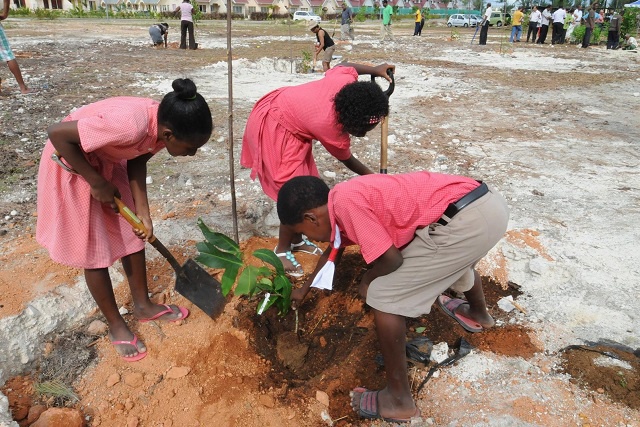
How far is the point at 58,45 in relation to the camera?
41.7 feet

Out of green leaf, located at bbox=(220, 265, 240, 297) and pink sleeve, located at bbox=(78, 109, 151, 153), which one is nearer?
pink sleeve, located at bbox=(78, 109, 151, 153)

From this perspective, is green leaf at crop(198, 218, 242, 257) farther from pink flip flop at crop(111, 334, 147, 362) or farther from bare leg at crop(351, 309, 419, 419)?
bare leg at crop(351, 309, 419, 419)

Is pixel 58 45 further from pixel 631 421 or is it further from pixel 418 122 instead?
pixel 631 421

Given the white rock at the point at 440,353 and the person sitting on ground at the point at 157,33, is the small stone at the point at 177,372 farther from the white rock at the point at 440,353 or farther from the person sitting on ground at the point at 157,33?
the person sitting on ground at the point at 157,33

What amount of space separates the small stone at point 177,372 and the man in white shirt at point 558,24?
18.5 m

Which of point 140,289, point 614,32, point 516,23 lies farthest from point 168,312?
point 516,23

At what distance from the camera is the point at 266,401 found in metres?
1.92

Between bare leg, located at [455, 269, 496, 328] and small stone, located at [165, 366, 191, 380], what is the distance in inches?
53.3

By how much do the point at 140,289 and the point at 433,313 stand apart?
1.49 m

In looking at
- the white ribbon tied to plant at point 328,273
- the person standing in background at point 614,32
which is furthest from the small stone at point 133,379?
the person standing in background at point 614,32

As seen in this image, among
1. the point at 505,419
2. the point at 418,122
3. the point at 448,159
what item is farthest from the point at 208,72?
the point at 505,419

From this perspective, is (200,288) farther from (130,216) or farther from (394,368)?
(394,368)

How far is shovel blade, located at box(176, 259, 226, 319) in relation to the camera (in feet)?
7.75

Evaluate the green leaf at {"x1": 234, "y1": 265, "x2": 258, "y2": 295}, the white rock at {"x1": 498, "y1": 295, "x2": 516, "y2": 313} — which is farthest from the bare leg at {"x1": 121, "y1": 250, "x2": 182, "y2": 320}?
the white rock at {"x1": 498, "y1": 295, "x2": 516, "y2": 313}
